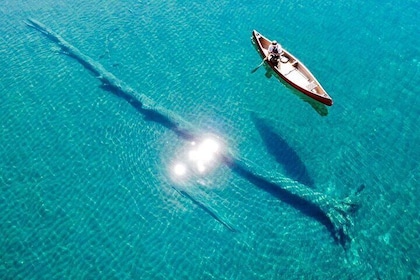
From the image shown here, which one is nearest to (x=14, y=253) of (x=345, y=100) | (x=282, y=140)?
(x=282, y=140)

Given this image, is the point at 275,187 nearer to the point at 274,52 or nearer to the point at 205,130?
the point at 205,130

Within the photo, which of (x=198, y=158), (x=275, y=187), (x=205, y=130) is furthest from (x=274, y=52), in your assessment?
(x=275, y=187)

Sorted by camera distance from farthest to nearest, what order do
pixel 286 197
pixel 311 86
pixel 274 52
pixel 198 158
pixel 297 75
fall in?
pixel 274 52 < pixel 297 75 < pixel 311 86 < pixel 198 158 < pixel 286 197

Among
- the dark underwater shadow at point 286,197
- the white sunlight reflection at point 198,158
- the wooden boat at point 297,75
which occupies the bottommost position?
the white sunlight reflection at point 198,158

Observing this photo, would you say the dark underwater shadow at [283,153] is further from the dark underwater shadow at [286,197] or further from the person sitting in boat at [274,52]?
the person sitting in boat at [274,52]

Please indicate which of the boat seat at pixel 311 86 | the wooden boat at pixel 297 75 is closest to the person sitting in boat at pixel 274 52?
the wooden boat at pixel 297 75

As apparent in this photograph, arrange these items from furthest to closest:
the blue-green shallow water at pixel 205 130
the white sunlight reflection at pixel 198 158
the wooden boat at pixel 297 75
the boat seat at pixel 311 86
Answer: the boat seat at pixel 311 86 < the wooden boat at pixel 297 75 < the white sunlight reflection at pixel 198 158 < the blue-green shallow water at pixel 205 130

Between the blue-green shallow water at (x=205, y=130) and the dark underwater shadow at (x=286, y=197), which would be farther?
the dark underwater shadow at (x=286, y=197)

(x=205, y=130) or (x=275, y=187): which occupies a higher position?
(x=275, y=187)
